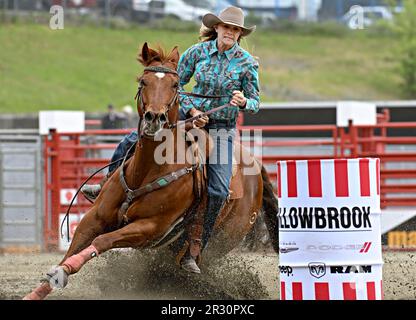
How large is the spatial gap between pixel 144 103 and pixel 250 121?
9652 mm

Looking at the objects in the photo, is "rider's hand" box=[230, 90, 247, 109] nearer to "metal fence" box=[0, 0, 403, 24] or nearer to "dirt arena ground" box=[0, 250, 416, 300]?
"dirt arena ground" box=[0, 250, 416, 300]

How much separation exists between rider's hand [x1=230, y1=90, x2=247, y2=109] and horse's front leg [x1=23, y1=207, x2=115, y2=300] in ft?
3.93

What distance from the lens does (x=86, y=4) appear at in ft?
105

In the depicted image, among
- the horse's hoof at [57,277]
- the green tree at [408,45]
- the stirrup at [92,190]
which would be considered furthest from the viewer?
the green tree at [408,45]

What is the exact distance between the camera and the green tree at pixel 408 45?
32500 millimetres

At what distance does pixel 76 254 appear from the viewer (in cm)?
680

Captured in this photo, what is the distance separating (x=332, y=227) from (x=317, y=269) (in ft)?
0.97

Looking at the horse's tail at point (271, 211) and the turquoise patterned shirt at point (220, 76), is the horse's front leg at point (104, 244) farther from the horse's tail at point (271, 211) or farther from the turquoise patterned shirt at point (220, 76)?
the horse's tail at point (271, 211)

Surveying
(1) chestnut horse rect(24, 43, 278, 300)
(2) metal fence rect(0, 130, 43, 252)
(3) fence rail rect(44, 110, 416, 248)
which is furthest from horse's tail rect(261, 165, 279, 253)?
(2) metal fence rect(0, 130, 43, 252)

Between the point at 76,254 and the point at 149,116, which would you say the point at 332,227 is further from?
the point at 76,254

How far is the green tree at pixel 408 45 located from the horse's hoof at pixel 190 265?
2571 cm

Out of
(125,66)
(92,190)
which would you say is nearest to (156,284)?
(92,190)

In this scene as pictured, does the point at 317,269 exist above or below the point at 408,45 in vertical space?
below

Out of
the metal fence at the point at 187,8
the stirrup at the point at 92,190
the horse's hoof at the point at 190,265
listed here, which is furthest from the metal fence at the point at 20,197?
the metal fence at the point at 187,8
